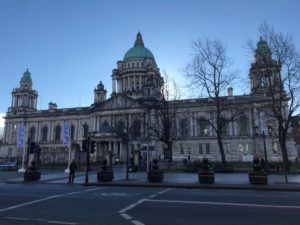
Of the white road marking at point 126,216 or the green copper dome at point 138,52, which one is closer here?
the white road marking at point 126,216

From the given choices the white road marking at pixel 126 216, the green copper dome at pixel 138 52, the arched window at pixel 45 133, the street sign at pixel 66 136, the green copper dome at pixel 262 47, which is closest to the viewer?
the white road marking at pixel 126 216

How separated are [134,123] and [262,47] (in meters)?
47.6

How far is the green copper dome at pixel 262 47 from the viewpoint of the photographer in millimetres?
33016

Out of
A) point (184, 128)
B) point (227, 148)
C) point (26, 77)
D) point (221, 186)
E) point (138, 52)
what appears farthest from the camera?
point (26, 77)

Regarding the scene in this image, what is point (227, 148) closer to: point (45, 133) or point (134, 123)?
point (134, 123)

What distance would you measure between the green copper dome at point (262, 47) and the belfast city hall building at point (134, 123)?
20356mm

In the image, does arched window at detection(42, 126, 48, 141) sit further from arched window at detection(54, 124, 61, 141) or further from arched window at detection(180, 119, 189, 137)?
arched window at detection(180, 119, 189, 137)

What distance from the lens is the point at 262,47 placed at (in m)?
34.3

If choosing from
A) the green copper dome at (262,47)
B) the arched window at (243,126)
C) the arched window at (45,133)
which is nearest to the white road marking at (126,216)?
the green copper dome at (262,47)

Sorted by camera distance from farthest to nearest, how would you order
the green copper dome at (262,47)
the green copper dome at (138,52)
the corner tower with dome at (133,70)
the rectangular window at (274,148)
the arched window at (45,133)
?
the arched window at (45,133) → the green copper dome at (138,52) → the corner tower with dome at (133,70) → the rectangular window at (274,148) → the green copper dome at (262,47)

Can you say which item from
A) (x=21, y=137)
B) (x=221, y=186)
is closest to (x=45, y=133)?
(x=21, y=137)

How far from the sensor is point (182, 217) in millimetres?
10352

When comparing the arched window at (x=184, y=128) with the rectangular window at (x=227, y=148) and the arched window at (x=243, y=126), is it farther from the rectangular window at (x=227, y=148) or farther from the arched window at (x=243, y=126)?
the arched window at (x=243, y=126)

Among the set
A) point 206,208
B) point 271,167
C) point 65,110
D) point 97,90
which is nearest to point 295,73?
point 271,167
